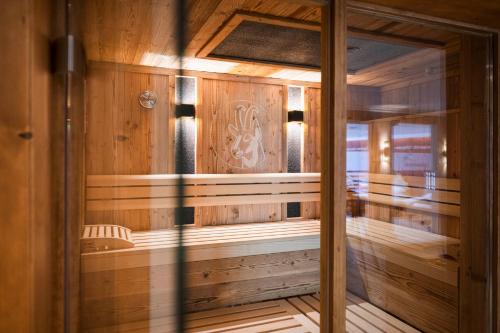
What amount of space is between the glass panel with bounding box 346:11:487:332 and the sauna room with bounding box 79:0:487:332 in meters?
0.01

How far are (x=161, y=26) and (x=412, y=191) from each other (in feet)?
6.95

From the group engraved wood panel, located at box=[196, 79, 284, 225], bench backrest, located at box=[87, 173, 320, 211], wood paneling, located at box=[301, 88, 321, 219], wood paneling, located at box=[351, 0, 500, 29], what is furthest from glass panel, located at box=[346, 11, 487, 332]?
wood paneling, located at box=[301, 88, 321, 219]

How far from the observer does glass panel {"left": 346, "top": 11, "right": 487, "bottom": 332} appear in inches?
79.4

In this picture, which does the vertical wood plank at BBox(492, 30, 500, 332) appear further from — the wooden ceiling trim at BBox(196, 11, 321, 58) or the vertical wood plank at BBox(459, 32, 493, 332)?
the wooden ceiling trim at BBox(196, 11, 321, 58)

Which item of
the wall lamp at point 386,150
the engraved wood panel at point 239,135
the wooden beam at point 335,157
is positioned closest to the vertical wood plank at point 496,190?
the wall lamp at point 386,150

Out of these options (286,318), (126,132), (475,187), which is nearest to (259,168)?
(286,318)

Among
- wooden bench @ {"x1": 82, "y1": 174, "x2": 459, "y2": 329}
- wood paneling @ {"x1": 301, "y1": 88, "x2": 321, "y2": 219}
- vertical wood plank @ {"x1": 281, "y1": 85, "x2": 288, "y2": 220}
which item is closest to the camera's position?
wooden bench @ {"x1": 82, "y1": 174, "x2": 459, "y2": 329}

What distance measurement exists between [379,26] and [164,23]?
4.12 ft

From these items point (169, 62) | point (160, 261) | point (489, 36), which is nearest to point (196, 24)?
point (169, 62)

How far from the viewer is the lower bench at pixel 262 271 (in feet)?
3.71

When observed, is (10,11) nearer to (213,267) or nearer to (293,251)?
(213,267)

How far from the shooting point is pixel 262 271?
2938 millimetres

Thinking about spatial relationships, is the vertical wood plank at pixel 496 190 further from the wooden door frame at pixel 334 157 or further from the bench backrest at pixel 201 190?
the bench backrest at pixel 201 190

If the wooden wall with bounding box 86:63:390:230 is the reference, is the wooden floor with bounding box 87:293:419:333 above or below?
below
